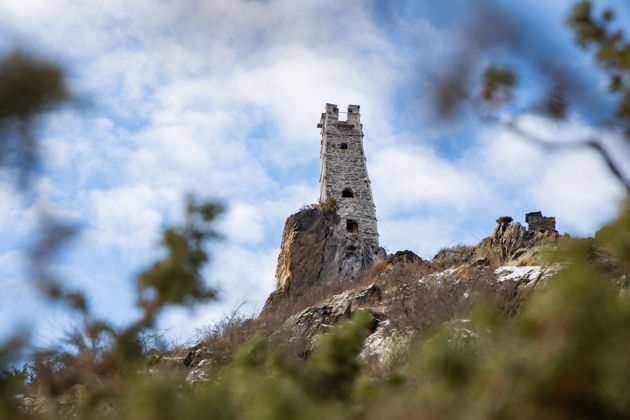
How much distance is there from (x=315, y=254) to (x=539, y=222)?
8.11 meters

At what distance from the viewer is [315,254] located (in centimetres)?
2039

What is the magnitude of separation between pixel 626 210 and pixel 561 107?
5.76 feet

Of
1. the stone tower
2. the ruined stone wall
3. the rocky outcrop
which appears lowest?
the rocky outcrop

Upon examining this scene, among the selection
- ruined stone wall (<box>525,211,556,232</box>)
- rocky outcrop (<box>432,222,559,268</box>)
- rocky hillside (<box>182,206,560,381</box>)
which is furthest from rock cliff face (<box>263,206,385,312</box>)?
ruined stone wall (<box>525,211,556,232</box>)

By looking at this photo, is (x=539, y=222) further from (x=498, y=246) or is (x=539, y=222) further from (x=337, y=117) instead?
(x=337, y=117)

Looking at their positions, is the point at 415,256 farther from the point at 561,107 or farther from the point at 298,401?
the point at 298,401

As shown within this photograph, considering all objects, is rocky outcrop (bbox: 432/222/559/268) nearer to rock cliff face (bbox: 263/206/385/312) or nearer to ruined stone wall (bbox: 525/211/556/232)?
ruined stone wall (bbox: 525/211/556/232)

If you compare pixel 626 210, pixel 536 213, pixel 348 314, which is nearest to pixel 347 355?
pixel 626 210

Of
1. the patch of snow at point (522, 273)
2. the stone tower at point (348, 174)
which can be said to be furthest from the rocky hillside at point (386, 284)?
the stone tower at point (348, 174)

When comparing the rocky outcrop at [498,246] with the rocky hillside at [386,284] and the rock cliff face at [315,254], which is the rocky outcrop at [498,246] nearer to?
the rocky hillside at [386,284]

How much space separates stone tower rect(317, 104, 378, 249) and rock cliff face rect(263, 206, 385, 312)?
1.10m

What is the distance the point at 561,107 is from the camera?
4555 millimetres

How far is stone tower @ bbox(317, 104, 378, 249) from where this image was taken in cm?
2406

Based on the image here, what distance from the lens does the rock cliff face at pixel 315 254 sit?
19516 millimetres
